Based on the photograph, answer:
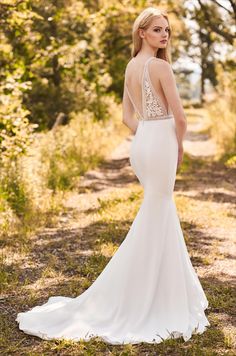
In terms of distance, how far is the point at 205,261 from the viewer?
641 centimetres

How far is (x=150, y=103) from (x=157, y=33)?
54cm

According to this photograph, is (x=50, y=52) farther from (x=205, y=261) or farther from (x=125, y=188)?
(x=205, y=261)

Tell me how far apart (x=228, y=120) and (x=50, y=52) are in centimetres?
653

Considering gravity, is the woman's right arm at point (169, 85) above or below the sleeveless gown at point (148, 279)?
above

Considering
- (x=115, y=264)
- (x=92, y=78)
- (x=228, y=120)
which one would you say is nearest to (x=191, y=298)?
(x=115, y=264)

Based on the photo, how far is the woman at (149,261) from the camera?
14.2 feet

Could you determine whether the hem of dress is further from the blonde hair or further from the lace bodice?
the blonde hair

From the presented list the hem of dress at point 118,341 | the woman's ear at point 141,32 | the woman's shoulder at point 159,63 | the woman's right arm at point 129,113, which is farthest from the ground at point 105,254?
the woman's ear at point 141,32

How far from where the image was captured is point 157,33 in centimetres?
434

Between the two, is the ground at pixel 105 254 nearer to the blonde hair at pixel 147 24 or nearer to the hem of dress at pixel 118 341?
the hem of dress at pixel 118 341

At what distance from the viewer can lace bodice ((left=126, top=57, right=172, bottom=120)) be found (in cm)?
430

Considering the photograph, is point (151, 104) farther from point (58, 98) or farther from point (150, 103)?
point (58, 98)

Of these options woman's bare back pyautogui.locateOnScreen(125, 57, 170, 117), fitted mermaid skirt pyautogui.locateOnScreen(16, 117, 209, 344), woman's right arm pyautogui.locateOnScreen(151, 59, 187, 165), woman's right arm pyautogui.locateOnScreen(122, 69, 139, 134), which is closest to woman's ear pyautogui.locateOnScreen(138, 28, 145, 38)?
woman's bare back pyautogui.locateOnScreen(125, 57, 170, 117)

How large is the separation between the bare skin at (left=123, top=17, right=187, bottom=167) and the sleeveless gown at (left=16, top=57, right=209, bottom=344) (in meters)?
0.08
